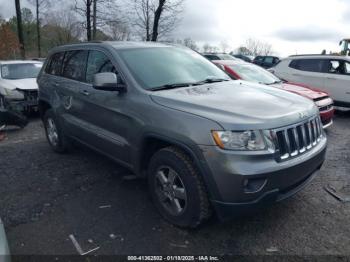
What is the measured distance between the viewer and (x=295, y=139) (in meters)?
3.12

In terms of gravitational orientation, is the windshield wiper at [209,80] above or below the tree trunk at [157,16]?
below

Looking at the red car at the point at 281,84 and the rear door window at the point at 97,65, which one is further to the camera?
the red car at the point at 281,84

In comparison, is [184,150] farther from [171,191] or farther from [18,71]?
[18,71]

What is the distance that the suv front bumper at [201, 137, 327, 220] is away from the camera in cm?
277

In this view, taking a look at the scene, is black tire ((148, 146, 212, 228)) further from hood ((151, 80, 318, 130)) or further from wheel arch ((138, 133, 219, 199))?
hood ((151, 80, 318, 130))

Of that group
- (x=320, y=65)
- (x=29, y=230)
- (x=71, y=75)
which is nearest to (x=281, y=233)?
(x=29, y=230)

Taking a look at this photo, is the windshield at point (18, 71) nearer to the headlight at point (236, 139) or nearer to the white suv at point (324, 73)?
the white suv at point (324, 73)

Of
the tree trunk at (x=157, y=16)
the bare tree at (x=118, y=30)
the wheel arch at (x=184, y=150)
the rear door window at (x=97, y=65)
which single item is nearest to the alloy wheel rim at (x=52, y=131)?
the rear door window at (x=97, y=65)

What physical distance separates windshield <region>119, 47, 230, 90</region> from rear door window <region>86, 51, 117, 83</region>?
0.78 ft

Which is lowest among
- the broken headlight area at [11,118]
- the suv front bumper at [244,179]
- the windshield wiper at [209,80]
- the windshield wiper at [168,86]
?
the broken headlight area at [11,118]

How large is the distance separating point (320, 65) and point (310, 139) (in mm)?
7056

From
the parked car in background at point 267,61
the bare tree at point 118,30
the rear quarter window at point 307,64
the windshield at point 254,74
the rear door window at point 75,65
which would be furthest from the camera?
the parked car in background at point 267,61

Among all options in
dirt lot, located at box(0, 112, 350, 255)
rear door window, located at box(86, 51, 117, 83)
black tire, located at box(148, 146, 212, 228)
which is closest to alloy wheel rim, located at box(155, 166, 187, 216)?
black tire, located at box(148, 146, 212, 228)

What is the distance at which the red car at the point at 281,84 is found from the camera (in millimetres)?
6715
